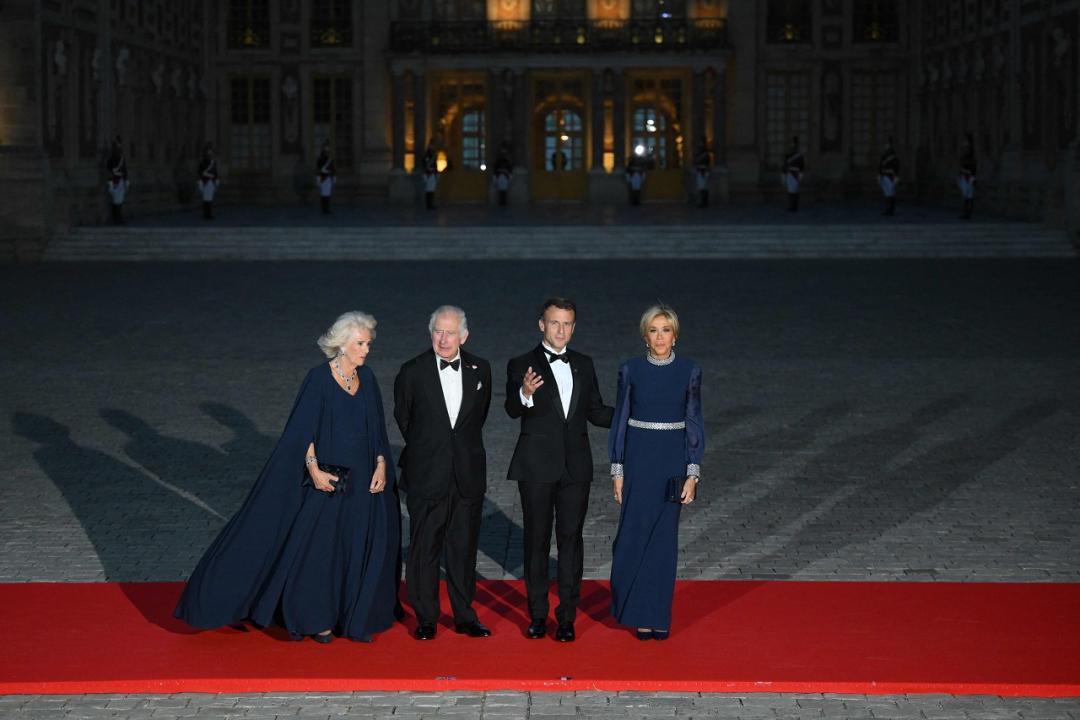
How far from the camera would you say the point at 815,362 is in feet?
56.5

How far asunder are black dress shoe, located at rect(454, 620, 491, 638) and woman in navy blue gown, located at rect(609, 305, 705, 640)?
0.55 metres

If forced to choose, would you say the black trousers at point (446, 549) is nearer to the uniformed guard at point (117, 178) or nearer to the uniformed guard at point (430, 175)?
the uniformed guard at point (117, 178)

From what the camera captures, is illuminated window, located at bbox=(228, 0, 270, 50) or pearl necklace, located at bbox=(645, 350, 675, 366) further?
illuminated window, located at bbox=(228, 0, 270, 50)

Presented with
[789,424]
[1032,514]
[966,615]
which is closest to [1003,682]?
[966,615]

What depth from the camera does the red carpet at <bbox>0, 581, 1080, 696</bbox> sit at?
7059 millimetres

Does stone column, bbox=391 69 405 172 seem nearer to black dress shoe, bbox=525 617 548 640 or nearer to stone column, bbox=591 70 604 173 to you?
stone column, bbox=591 70 604 173

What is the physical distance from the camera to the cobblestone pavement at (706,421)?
29.5 feet

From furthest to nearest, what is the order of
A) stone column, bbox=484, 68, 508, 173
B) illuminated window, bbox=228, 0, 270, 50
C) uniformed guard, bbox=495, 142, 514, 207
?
illuminated window, bbox=228, 0, 270, 50 < stone column, bbox=484, 68, 508, 173 < uniformed guard, bbox=495, 142, 514, 207

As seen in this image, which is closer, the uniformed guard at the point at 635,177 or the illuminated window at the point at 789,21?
the uniformed guard at the point at 635,177

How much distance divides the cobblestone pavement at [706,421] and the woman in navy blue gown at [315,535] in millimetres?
708

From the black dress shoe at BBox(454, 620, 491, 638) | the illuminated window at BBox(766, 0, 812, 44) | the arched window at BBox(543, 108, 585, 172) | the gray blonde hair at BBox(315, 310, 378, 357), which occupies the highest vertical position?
the illuminated window at BBox(766, 0, 812, 44)

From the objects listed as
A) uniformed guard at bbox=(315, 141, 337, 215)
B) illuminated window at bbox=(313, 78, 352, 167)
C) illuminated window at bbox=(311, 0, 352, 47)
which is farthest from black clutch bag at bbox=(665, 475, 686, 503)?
illuminated window at bbox=(311, 0, 352, 47)

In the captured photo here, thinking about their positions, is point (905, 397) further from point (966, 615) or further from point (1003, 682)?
point (1003, 682)

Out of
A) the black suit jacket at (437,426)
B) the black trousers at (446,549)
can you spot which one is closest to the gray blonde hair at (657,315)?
the black suit jacket at (437,426)
